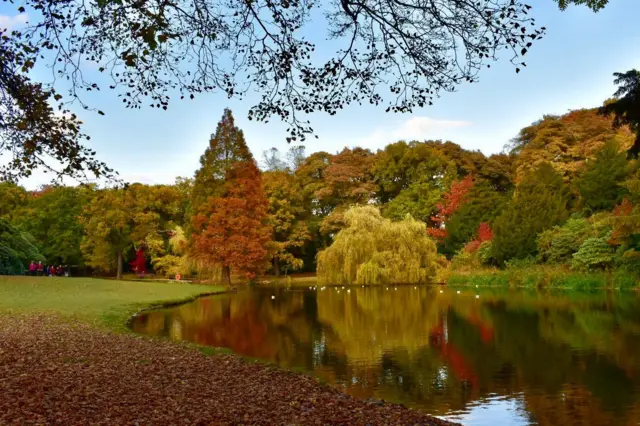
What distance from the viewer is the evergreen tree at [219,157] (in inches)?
1372

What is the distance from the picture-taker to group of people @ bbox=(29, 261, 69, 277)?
3733 centimetres

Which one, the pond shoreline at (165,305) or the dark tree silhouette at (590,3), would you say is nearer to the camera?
the dark tree silhouette at (590,3)

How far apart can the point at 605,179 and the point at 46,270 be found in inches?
1512

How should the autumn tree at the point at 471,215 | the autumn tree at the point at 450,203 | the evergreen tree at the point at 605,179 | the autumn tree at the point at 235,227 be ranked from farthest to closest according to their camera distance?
the autumn tree at the point at 450,203
the autumn tree at the point at 471,215
the autumn tree at the point at 235,227
the evergreen tree at the point at 605,179

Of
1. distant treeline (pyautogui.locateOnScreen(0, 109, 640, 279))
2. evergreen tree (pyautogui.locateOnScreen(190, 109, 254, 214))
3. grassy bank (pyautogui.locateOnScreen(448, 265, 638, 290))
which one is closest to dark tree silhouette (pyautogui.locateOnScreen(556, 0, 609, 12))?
distant treeline (pyautogui.locateOnScreen(0, 109, 640, 279))

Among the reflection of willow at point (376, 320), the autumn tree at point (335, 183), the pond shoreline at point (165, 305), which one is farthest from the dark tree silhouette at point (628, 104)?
the autumn tree at point (335, 183)

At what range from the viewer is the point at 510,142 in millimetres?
48844

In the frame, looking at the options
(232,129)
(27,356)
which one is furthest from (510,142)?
(27,356)

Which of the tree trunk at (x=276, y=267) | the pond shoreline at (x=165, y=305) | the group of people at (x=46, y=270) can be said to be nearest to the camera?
the pond shoreline at (x=165, y=305)

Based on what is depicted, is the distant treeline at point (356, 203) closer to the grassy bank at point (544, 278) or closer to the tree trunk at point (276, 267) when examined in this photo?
the tree trunk at point (276, 267)

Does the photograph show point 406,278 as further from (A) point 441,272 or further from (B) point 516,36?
(B) point 516,36

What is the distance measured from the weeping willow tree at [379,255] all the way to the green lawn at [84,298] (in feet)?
25.5

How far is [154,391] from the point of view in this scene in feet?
22.5

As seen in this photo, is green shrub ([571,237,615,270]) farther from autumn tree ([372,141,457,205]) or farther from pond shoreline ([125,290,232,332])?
pond shoreline ([125,290,232,332])
